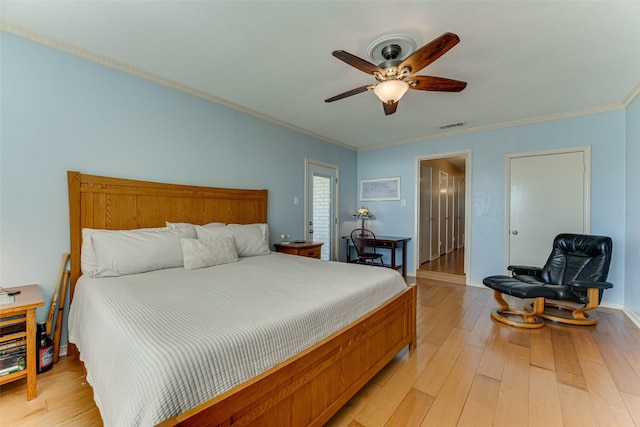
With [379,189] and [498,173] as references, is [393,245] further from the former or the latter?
[498,173]

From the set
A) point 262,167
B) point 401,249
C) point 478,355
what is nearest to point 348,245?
point 401,249

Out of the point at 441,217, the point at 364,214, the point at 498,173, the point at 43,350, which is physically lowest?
the point at 43,350

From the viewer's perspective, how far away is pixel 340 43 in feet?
6.83

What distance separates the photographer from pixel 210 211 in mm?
3070

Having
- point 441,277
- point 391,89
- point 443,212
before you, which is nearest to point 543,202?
point 441,277

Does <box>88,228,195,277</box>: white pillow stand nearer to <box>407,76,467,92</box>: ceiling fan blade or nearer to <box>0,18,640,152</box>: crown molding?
<box>0,18,640,152</box>: crown molding

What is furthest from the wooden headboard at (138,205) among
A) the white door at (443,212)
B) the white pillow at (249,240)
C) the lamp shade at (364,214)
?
the white door at (443,212)

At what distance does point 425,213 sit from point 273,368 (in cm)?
481

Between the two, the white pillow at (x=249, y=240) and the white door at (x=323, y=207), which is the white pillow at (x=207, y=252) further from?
the white door at (x=323, y=207)

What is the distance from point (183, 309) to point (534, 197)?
4.50 m

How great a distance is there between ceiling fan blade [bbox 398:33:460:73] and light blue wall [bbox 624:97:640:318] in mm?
2805

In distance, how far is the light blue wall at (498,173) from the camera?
3291mm

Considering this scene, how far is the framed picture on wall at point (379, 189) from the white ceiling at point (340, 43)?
78.0 inches

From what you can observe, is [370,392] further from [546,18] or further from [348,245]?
[348,245]
